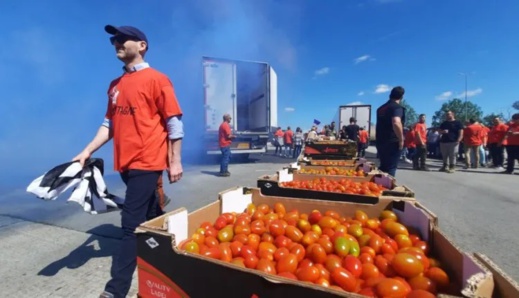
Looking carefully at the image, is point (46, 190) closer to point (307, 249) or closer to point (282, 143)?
point (307, 249)

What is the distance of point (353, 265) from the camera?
1.37 metres

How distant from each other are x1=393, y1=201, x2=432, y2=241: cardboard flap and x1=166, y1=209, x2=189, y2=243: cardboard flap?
1.39 meters

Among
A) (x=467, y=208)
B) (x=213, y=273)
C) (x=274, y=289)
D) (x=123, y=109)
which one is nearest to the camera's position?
(x=274, y=289)

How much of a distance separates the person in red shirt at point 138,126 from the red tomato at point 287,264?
1062 millimetres

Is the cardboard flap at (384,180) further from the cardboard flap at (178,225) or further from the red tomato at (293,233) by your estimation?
the cardboard flap at (178,225)

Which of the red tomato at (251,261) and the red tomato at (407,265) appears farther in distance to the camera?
the red tomato at (251,261)

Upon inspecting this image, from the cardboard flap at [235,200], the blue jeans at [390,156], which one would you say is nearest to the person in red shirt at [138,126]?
the cardboard flap at [235,200]

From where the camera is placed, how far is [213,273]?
1.16 metres

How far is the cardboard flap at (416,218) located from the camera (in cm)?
164

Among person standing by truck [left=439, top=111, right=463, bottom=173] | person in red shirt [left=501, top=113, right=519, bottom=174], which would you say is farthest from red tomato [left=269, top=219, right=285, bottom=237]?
person in red shirt [left=501, top=113, right=519, bottom=174]

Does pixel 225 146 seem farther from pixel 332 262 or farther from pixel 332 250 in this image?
pixel 332 262

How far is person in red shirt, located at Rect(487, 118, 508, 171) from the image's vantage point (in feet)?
32.7

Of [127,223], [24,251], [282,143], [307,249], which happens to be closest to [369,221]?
[307,249]

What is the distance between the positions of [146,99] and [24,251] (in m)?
2.29
